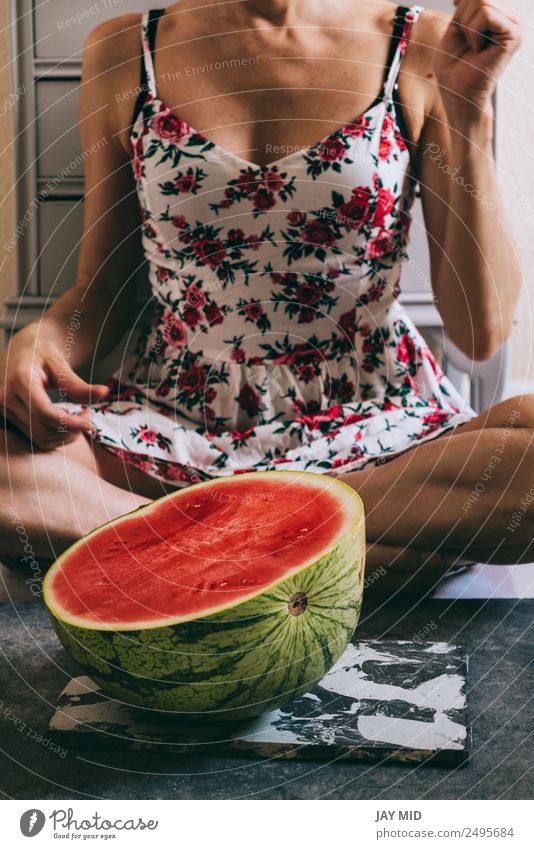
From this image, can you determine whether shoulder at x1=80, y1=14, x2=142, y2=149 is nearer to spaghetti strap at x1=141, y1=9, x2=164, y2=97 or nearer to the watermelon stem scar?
spaghetti strap at x1=141, y1=9, x2=164, y2=97

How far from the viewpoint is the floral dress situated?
119 centimetres

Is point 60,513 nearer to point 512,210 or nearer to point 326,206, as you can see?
point 326,206

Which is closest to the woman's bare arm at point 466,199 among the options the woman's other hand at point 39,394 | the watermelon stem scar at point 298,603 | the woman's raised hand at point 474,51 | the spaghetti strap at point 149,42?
the woman's raised hand at point 474,51

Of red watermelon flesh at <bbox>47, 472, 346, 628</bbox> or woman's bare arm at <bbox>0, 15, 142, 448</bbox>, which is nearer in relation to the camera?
red watermelon flesh at <bbox>47, 472, 346, 628</bbox>

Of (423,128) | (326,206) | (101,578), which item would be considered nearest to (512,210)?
(423,128)

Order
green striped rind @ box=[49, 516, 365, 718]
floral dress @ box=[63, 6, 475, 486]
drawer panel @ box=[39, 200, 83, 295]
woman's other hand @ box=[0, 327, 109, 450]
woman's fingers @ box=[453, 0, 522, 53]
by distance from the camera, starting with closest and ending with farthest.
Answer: green striped rind @ box=[49, 516, 365, 718], woman's fingers @ box=[453, 0, 522, 53], woman's other hand @ box=[0, 327, 109, 450], floral dress @ box=[63, 6, 475, 486], drawer panel @ box=[39, 200, 83, 295]

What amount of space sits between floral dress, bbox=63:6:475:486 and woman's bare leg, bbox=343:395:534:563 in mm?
95

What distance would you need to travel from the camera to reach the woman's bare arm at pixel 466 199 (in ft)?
3.41

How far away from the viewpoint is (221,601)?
715 mm

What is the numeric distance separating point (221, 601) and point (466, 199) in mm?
643

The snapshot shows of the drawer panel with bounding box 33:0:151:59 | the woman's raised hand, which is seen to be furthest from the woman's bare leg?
the drawer panel with bounding box 33:0:151:59

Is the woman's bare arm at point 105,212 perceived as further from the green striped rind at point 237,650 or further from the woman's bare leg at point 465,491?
the green striped rind at point 237,650

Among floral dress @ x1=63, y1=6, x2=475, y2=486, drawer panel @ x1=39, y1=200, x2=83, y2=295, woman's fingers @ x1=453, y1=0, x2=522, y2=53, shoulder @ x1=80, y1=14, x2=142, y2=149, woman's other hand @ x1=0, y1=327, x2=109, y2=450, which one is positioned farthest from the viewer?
drawer panel @ x1=39, y1=200, x2=83, y2=295

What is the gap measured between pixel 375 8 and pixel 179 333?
0.48m
